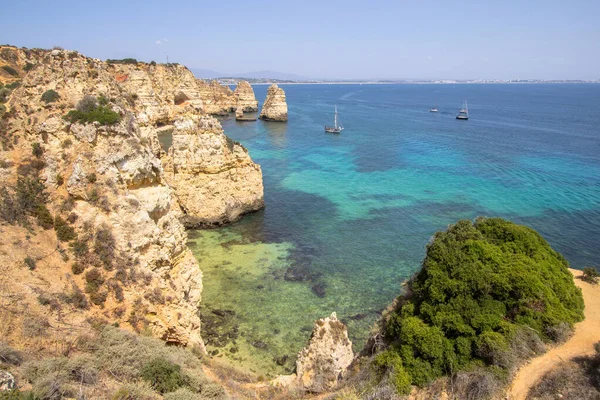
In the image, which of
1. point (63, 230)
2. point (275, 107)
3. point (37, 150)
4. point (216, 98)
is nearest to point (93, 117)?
point (37, 150)

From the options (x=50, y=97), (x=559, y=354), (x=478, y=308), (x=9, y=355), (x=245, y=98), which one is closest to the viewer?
(x=9, y=355)

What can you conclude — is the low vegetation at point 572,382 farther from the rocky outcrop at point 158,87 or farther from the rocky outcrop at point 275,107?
the rocky outcrop at point 275,107

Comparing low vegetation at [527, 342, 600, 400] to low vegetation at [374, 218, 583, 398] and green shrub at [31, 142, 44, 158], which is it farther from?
green shrub at [31, 142, 44, 158]

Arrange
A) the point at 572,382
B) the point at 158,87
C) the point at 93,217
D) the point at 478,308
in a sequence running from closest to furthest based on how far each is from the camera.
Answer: the point at 572,382 < the point at 478,308 < the point at 93,217 < the point at 158,87

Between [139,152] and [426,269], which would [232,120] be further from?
[426,269]

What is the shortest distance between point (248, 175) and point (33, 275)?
20800mm

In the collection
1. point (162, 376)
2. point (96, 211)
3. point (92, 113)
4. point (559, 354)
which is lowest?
point (162, 376)

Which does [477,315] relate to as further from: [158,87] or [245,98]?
[245,98]

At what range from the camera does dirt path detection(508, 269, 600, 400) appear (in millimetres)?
9992

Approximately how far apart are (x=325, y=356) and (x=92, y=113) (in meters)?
13.8

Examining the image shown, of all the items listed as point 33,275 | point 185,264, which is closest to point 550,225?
point 185,264

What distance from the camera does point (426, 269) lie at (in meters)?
12.7

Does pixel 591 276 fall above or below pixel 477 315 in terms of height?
below

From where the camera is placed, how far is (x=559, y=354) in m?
10.7
